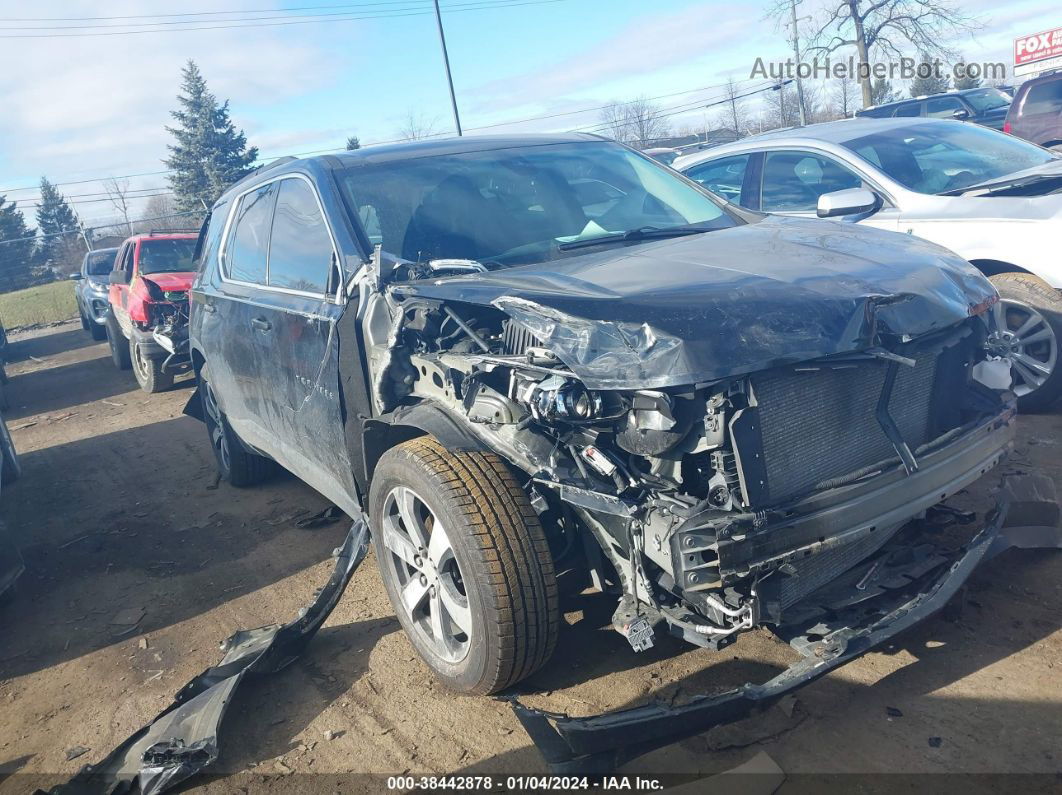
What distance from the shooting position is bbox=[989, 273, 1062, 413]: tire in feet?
16.1

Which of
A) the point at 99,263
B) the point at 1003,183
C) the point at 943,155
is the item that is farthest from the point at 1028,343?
the point at 99,263

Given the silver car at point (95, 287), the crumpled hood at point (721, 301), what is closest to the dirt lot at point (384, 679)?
the crumpled hood at point (721, 301)

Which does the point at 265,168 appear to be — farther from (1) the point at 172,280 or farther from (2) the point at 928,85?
(2) the point at 928,85

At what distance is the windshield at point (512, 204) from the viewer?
12.1 feet

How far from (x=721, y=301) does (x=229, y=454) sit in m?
4.34

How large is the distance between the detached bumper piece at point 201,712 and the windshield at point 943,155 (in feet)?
14.5

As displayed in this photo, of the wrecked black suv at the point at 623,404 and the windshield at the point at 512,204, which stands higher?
the windshield at the point at 512,204

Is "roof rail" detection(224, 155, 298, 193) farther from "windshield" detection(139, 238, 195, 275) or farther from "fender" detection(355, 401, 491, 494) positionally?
"windshield" detection(139, 238, 195, 275)

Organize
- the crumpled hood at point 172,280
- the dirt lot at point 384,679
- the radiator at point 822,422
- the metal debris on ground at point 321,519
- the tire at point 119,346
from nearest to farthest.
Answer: the radiator at point 822,422 → the dirt lot at point 384,679 → the metal debris on ground at point 321,519 → the crumpled hood at point 172,280 → the tire at point 119,346

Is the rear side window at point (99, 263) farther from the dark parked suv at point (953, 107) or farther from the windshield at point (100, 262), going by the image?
the dark parked suv at point (953, 107)

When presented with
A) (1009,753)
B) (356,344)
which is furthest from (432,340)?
(1009,753)

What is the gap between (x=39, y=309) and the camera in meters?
28.4

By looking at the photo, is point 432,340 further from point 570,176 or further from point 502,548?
point 570,176

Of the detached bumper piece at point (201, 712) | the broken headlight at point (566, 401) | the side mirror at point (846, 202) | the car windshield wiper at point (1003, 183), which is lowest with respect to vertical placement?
the detached bumper piece at point (201, 712)
